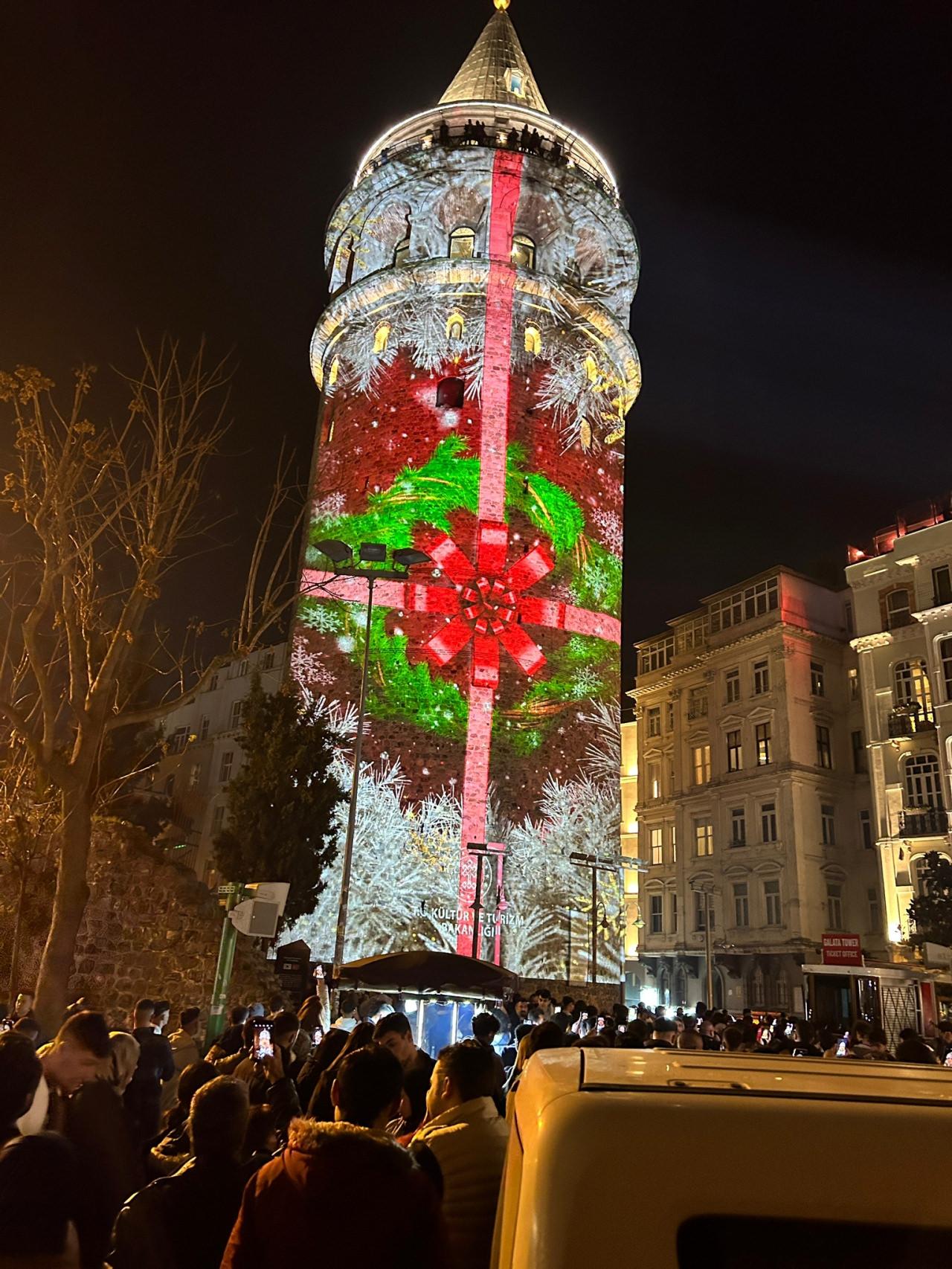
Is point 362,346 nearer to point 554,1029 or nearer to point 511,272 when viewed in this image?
point 511,272

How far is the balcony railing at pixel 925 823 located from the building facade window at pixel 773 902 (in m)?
5.85

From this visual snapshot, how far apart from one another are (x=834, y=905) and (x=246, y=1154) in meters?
35.5

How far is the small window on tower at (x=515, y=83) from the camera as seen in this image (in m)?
32.6

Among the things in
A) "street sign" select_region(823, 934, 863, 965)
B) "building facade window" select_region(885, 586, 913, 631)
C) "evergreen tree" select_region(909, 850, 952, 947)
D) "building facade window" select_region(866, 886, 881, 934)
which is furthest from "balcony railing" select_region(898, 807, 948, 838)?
"street sign" select_region(823, 934, 863, 965)

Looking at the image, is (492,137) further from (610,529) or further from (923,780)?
(923,780)

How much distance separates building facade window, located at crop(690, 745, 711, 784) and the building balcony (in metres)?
9.35

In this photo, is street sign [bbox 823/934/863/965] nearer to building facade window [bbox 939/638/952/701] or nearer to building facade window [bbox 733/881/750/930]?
building facade window [bbox 939/638/952/701]

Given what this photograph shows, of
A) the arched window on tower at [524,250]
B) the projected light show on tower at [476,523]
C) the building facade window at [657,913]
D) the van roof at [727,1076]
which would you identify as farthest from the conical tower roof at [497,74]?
the van roof at [727,1076]

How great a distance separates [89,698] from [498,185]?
2206 centimetres

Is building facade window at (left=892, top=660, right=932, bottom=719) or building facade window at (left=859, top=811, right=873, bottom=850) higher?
building facade window at (left=892, top=660, right=932, bottom=719)

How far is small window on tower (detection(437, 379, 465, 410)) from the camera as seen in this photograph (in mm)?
26406

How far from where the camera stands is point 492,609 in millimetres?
25344

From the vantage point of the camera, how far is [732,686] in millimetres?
40688

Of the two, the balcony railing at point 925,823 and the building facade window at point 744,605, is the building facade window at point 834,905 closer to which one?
the balcony railing at point 925,823
